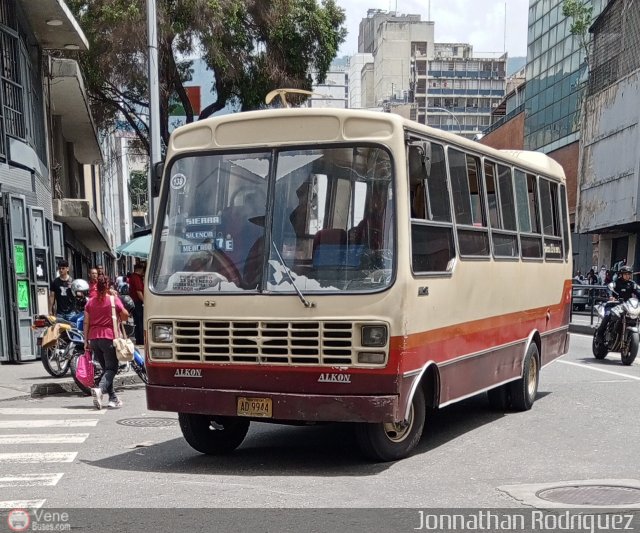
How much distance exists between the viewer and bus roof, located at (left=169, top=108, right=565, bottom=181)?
7609 millimetres

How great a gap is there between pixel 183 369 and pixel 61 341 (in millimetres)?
7492

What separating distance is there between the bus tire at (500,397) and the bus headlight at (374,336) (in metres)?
3.78

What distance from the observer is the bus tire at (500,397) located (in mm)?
10586

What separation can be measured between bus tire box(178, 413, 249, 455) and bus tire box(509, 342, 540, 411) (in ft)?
11.5

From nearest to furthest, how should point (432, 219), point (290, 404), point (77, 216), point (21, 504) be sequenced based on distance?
point (21, 504) → point (290, 404) → point (432, 219) → point (77, 216)

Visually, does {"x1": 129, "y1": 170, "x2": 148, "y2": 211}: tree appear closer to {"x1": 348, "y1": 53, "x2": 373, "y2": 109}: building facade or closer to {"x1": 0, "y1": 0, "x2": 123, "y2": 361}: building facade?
{"x1": 0, "y1": 0, "x2": 123, "y2": 361}: building facade

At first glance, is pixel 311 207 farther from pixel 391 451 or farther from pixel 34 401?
pixel 34 401

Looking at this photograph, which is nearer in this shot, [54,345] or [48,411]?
[48,411]

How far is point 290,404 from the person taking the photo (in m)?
7.37

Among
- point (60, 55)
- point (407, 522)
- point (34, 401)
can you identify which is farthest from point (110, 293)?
point (60, 55)

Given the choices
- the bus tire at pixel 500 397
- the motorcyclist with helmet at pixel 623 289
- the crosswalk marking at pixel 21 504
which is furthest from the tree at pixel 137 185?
the crosswalk marking at pixel 21 504

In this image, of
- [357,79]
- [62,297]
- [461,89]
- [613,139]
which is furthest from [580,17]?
[357,79]

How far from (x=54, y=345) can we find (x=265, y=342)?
7660mm

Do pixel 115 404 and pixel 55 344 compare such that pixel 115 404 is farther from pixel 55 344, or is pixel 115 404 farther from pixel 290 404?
pixel 290 404
